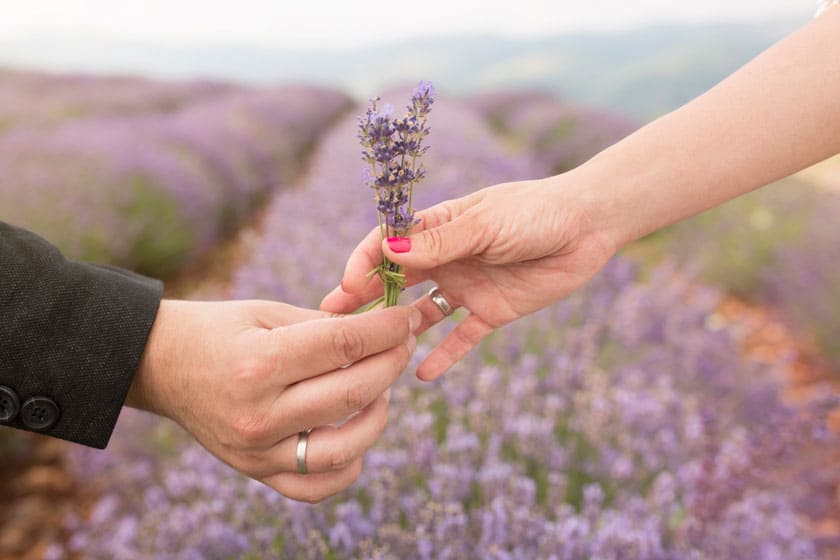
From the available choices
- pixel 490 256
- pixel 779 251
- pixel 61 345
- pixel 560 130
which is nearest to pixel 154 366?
pixel 61 345

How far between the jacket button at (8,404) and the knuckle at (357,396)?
0.53 meters

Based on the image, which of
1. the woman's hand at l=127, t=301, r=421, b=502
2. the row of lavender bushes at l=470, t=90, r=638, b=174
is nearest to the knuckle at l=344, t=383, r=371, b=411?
the woman's hand at l=127, t=301, r=421, b=502

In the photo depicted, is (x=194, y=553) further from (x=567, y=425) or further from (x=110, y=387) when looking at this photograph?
(x=567, y=425)

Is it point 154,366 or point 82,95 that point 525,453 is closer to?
point 154,366

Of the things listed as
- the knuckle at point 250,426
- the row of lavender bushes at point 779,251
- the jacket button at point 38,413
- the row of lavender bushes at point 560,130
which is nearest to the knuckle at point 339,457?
the knuckle at point 250,426

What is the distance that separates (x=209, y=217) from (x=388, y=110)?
4.84 metres

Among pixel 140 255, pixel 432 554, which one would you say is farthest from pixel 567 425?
pixel 140 255

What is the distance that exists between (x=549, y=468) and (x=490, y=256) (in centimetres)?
77

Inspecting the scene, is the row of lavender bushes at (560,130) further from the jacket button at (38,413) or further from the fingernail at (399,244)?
the jacket button at (38,413)

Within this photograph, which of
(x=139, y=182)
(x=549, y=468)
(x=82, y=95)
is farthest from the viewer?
(x=82, y=95)

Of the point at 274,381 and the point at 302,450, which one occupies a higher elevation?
the point at 274,381

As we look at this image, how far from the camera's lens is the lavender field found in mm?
1506

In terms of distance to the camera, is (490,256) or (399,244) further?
(490,256)

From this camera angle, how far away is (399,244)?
3.67ft
